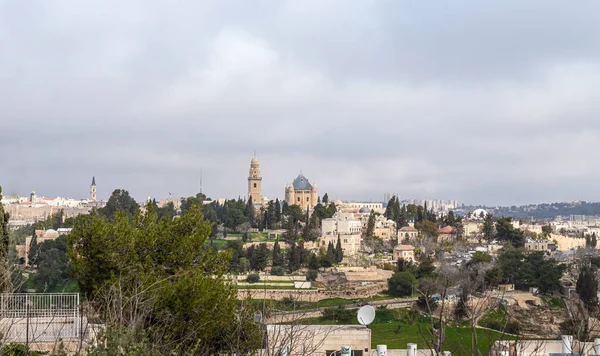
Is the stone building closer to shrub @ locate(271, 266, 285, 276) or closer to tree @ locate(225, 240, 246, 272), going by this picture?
shrub @ locate(271, 266, 285, 276)

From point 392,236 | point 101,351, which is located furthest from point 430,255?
point 101,351

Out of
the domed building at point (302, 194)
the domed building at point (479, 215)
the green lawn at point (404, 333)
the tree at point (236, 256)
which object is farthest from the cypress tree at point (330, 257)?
the domed building at point (479, 215)

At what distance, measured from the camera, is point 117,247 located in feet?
45.1

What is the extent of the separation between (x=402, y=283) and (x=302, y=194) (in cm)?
4862

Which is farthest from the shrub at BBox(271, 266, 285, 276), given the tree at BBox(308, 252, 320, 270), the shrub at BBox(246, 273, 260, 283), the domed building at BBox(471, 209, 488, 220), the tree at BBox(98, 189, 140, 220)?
the domed building at BBox(471, 209, 488, 220)

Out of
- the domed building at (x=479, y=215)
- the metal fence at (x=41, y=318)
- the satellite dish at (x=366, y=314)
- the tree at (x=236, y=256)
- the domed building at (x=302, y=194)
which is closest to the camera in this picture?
the metal fence at (x=41, y=318)

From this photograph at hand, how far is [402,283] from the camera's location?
1889 inches

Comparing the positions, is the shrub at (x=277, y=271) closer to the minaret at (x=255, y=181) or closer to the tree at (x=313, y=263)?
the tree at (x=313, y=263)

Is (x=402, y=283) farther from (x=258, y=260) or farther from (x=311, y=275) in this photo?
(x=258, y=260)

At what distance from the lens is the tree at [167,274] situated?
38.5 ft

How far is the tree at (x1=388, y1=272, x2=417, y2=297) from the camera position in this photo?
156 feet

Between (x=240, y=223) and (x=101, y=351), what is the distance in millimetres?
65116

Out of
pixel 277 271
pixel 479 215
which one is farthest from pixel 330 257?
pixel 479 215

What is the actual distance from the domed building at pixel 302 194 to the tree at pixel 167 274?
262ft
